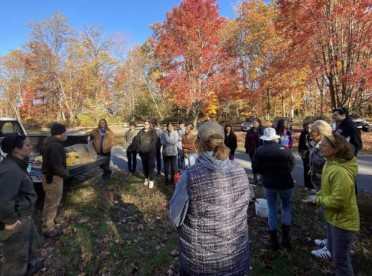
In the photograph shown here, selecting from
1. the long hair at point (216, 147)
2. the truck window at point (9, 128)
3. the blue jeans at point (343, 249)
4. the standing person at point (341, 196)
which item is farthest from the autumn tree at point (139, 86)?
the long hair at point (216, 147)

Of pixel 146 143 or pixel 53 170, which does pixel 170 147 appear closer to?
pixel 146 143

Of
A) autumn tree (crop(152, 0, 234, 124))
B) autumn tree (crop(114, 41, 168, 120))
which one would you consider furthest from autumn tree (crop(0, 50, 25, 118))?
autumn tree (crop(152, 0, 234, 124))

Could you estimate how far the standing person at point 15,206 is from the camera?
2.81 m

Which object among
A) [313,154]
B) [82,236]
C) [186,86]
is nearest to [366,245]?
[313,154]

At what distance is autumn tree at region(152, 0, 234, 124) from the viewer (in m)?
21.2

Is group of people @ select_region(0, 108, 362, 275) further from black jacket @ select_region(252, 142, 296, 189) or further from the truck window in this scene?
the truck window

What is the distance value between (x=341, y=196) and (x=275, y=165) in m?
1.24

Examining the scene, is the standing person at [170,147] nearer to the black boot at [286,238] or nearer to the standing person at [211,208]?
the black boot at [286,238]

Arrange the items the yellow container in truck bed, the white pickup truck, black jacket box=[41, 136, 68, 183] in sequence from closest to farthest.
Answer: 1. black jacket box=[41, 136, 68, 183]
2. the yellow container in truck bed
3. the white pickup truck

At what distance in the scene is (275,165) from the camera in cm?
379

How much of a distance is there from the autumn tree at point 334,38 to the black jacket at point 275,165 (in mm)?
9119

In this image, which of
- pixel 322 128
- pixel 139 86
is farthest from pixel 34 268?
pixel 139 86

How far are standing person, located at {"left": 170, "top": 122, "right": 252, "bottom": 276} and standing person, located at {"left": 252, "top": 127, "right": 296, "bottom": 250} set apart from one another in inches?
73.6

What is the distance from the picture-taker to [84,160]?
6719 mm
